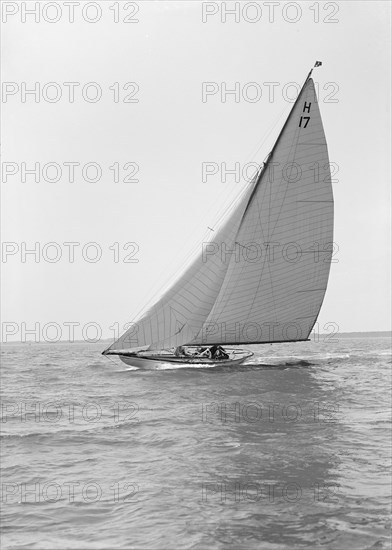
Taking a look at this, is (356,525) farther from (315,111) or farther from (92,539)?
(315,111)

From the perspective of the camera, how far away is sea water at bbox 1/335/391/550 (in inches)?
372

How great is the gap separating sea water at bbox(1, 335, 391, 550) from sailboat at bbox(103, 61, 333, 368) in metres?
9.97

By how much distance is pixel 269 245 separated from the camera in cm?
3684

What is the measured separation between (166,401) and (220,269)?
1303cm

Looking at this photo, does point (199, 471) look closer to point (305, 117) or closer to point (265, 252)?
point (265, 252)

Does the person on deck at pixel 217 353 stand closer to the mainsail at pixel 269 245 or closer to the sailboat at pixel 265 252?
the sailboat at pixel 265 252

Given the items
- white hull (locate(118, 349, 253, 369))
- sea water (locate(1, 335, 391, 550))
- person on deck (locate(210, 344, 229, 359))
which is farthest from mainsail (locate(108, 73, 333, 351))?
sea water (locate(1, 335, 391, 550))

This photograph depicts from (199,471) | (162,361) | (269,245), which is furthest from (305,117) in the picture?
(199,471)

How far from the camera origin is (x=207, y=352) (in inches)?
1491

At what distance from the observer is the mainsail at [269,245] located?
35.9 meters

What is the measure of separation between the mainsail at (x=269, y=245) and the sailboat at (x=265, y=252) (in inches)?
2.1

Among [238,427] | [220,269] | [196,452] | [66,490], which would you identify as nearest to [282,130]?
[220,269]

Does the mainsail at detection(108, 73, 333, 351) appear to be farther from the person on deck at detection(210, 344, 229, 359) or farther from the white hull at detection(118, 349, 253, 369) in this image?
the white hull at detection(118, 349, 253, 369)

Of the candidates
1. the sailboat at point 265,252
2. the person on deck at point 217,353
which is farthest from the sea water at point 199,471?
the person on deck at point 217,353
